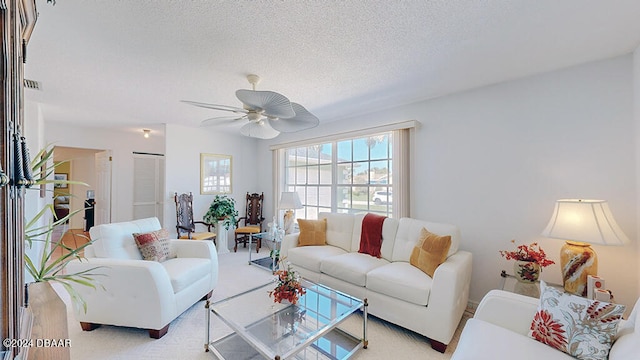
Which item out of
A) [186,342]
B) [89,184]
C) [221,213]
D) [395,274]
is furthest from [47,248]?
[89,184]

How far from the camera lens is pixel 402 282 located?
2205 mm

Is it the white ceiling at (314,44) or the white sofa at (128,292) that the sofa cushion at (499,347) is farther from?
the white sofa at (128,292)

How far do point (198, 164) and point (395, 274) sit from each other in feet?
13.3

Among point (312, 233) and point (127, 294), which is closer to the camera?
point (127, 294)

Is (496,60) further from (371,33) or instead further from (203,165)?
(203,165)

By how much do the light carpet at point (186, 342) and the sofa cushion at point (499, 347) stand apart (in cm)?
68

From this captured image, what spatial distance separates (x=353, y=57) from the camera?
84.5 inches

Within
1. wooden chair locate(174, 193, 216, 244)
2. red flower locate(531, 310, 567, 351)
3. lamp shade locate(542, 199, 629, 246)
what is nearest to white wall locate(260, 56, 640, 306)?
lamp shade locate(542, 199, 629, 246)

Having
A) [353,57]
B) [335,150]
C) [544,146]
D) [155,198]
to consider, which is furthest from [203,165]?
[544,146]

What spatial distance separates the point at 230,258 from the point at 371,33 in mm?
3962

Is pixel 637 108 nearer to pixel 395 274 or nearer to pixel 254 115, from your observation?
pixel 395 274

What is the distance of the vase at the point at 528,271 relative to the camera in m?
2.05

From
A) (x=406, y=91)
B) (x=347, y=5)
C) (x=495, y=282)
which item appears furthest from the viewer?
(x=406, y=91)

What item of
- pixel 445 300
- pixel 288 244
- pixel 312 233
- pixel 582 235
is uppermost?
pixel 582 235
